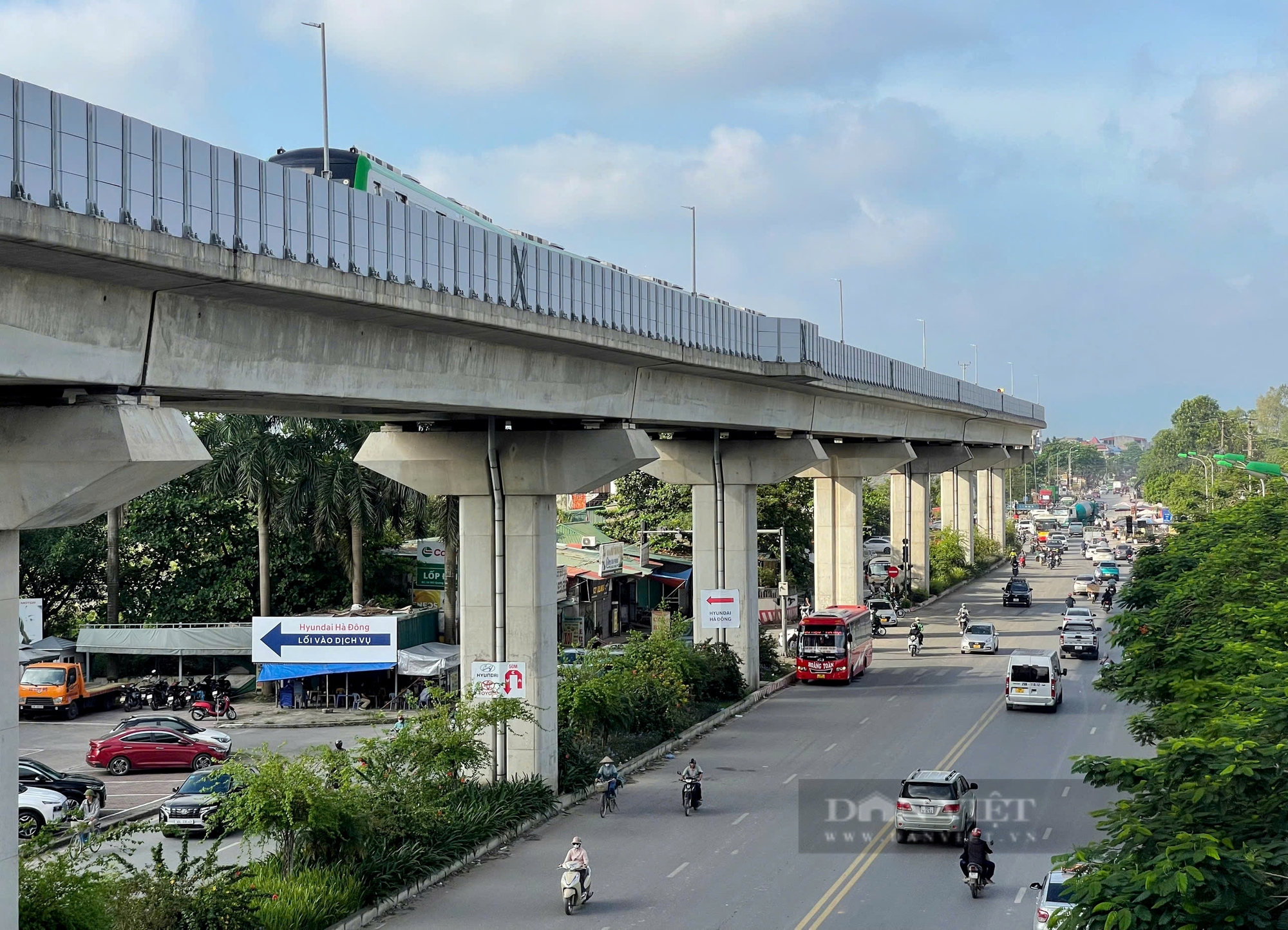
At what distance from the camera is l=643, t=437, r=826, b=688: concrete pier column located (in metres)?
44.1

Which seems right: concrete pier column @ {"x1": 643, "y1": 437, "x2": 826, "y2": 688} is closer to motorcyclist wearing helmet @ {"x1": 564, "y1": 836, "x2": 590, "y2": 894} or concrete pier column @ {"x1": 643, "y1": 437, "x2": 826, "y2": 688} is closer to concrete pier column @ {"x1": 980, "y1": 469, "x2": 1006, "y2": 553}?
motorcyclist wearing helmet @ {"x1": 564, "y1": 836, "x2": 590, "y2": 894}

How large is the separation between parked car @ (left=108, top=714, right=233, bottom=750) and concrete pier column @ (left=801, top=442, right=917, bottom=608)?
31.5 m

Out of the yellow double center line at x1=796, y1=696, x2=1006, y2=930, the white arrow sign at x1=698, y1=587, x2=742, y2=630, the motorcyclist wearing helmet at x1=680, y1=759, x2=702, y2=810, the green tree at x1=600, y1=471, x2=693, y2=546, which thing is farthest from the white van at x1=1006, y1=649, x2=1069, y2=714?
the green tree at x1=600, y1=471, x2=693, y2=546

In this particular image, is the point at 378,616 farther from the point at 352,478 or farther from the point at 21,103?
the point at 21,103

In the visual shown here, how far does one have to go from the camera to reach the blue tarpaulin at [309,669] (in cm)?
4041

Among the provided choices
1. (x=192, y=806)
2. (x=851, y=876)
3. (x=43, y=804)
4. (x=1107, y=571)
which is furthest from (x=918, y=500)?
(x=43, y=804)

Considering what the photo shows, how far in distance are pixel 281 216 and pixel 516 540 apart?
11.8m

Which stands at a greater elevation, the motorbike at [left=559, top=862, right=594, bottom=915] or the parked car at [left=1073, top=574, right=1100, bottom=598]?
the parked car at [left=1073, top=574, right=1100, bottom=598]

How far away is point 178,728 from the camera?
35.6 m

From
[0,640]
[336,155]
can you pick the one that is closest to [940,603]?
[336,155]

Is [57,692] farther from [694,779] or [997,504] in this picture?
[997,504]

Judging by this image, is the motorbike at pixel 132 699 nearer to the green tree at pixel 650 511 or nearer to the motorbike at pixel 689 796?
the motorbike at pixel 689 796

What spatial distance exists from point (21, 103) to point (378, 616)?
93.4 feet

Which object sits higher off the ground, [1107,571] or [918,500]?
[918,500]
